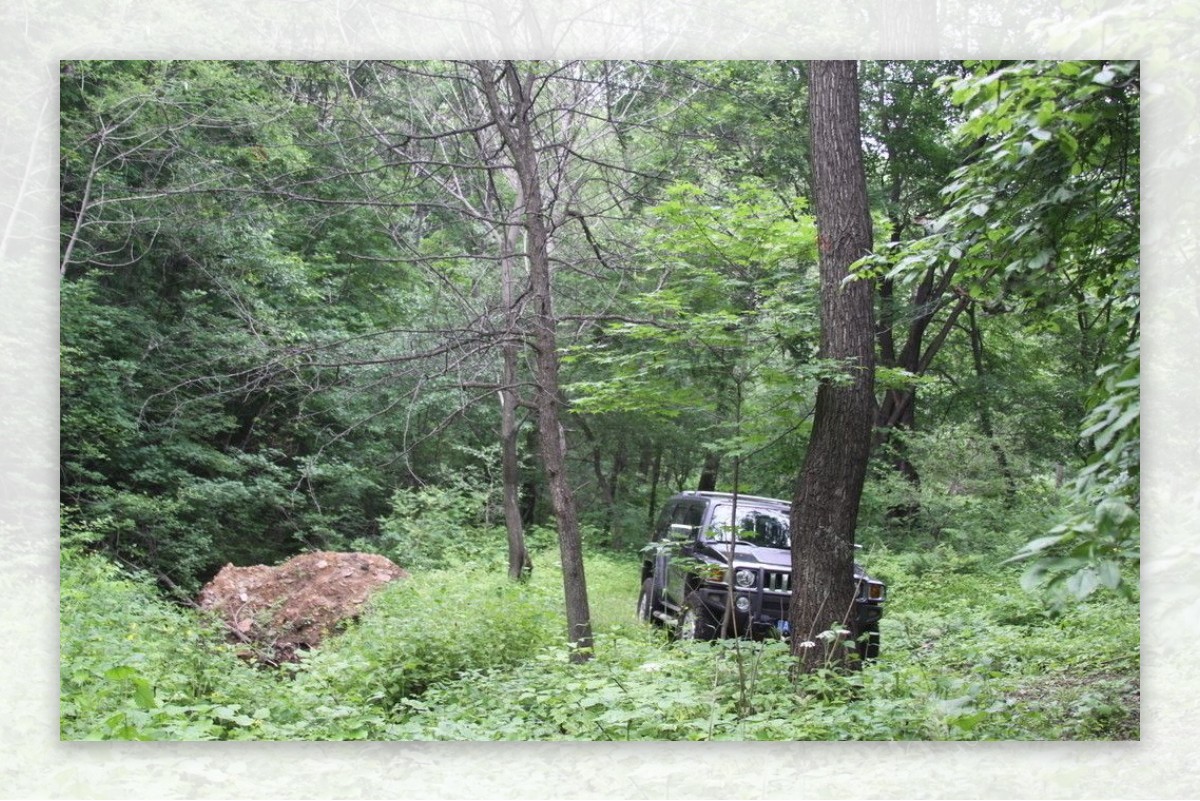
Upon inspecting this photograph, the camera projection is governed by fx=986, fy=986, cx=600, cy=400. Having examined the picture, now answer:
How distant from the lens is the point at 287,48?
4375 mm

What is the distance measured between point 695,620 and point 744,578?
11.8 inches

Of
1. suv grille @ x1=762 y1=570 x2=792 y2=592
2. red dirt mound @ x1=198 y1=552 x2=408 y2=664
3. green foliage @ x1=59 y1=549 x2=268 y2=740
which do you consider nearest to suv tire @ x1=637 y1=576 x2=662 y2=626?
suv grille @ x1=762 y1=570 x2=792 y2=592

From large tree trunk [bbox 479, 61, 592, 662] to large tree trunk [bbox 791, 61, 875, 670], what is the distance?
3.98 feet

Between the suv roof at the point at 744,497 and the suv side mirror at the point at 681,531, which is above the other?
the suv roof at the point at 744,497

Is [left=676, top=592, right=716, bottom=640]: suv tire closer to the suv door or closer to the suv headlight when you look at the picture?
the suv door

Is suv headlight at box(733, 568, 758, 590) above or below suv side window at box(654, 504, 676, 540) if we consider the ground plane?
below

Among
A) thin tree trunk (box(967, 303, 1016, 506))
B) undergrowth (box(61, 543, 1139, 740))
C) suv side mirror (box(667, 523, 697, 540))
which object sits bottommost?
undergrowth (box(61, 543, 1139, 740))

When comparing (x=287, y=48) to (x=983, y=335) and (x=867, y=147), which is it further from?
(x=983, y=335)

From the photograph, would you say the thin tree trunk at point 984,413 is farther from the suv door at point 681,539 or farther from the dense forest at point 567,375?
the suv door at point 681,539

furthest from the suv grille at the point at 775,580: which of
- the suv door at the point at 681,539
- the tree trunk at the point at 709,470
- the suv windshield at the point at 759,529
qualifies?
the tree trunk at the point at 709,470

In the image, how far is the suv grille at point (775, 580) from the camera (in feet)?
14.8

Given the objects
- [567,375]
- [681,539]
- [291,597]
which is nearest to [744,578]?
[681,539]

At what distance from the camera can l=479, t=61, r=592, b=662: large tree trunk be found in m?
4.99

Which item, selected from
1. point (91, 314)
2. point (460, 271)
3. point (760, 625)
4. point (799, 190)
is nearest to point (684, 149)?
point (799, 190)
